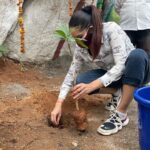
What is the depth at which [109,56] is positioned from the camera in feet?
10.3

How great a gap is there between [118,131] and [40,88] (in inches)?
42.4

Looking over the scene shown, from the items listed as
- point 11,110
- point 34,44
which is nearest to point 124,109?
point 11,110

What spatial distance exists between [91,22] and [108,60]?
395 millimetres

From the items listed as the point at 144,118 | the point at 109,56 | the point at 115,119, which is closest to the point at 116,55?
the point at 109,56

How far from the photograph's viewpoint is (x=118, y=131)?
306 centimetres

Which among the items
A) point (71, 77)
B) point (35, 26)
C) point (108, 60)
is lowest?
point (35, 26)

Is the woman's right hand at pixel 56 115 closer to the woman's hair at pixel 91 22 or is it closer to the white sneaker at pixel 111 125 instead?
the white sneaker at pixel 111 125

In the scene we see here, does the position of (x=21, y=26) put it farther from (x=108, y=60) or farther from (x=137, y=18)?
(x=108, y=60)

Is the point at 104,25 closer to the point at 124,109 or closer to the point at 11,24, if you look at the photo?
the point at 124,109

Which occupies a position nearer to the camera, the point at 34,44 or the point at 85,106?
the point at 85,106

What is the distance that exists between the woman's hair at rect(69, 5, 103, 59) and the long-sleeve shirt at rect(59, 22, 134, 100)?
0.32 ft

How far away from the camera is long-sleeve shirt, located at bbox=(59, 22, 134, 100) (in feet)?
9.75

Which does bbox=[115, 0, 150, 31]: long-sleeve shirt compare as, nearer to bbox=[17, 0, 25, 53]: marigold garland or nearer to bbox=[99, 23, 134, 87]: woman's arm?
bbox=[99, 23, 134, 87]: woman's arm

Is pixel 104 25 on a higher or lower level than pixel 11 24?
higher
